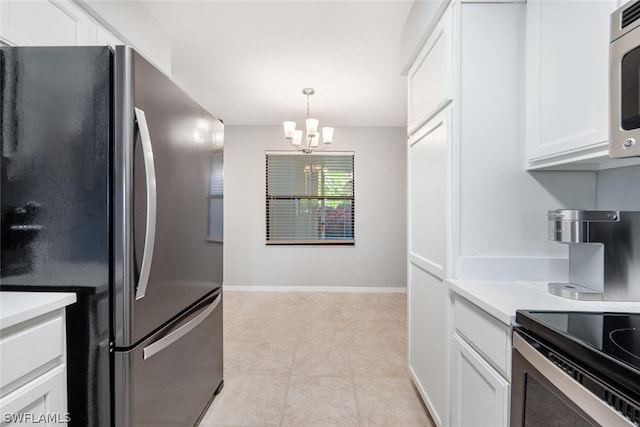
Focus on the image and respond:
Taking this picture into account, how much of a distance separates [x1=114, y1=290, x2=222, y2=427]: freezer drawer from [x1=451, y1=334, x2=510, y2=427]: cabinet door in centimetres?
129

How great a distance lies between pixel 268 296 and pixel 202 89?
2885 mm

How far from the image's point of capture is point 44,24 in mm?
1352

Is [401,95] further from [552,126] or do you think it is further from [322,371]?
[322,371]

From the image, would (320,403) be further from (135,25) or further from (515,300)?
(135,25)

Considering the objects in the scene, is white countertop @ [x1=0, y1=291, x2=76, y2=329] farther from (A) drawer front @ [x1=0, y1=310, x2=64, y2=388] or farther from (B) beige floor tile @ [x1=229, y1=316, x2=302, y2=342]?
(B) beige floor tile @ [x1=229, y1=316, x2=302, y2=342]

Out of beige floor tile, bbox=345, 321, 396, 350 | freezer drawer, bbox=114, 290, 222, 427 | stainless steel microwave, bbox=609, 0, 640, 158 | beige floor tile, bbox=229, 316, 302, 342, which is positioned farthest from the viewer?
beige floor tile, bbox=229, 316, 302, 342

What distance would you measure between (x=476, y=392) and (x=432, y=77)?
60.0 inches

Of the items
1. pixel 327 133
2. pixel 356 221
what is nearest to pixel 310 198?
pixel 356 221

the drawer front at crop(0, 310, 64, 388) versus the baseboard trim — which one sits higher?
the drawer front at crop(0, 310, 64, 388)

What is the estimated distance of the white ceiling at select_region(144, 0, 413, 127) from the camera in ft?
6.84

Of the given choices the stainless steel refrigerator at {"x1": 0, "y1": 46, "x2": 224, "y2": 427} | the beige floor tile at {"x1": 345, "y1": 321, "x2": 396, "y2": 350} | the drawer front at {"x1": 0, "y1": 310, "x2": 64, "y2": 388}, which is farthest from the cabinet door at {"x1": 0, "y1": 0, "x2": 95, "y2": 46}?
the beige floor tile at {"x1": 345, "y1": 321, "x2": 396, "y2": 350}

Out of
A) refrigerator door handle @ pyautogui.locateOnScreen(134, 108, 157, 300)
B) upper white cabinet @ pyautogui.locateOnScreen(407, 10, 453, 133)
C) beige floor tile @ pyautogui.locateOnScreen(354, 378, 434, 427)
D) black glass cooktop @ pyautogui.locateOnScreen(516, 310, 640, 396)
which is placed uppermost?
upper white cabinet @ pyautogui.locateOnScreen(407, 10, 453, 133)

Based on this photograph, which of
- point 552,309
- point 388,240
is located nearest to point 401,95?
point 388,240

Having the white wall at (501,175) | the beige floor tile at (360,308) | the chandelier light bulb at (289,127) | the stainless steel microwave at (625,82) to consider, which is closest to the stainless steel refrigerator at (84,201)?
the white wall at (501,175)
